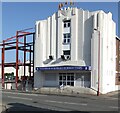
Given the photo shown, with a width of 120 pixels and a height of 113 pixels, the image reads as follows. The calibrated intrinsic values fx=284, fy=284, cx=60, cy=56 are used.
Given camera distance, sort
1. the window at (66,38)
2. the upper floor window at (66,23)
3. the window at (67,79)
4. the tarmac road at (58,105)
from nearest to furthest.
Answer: the tarmac road at (58,105), the window at (67,79), the window at (66,38), the upper floor window at (66,23)

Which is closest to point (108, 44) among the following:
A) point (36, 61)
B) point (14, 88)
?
point (36, 61)

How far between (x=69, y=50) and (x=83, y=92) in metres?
6.38

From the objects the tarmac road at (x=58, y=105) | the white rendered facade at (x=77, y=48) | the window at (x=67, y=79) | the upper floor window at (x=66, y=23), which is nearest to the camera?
the tarmac road at (x=58, y=105)

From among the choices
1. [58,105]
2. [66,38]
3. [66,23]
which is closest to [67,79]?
[66,38]

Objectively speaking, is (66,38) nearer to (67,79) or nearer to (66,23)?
(66,23)

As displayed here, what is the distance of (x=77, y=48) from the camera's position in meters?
38.1

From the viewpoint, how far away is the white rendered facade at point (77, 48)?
36125 mm

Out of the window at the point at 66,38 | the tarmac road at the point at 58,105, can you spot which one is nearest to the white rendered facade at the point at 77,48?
the window at the point at 66,38

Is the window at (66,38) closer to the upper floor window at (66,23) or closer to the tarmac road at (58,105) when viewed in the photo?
the upper floor window at (66,23)

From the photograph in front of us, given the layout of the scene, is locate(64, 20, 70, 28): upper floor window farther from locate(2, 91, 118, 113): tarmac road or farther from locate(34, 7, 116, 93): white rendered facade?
locate(2, 91, 118, 113): tarmac road

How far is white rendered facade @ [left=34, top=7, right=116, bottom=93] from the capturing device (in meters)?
36.1

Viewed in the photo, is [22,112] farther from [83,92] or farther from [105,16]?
[105,16]

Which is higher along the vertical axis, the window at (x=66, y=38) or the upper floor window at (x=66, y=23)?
the upper floor window at (x=66, y=23)

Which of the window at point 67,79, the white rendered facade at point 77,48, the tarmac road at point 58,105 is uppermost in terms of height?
the white rendered facade at point 77,48
